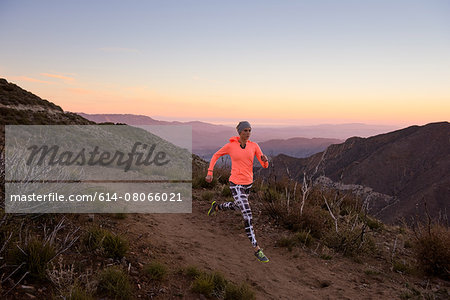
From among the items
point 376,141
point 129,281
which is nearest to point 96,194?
point 129,281

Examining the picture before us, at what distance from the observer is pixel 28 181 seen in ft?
14.6

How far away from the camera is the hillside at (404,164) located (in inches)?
2333

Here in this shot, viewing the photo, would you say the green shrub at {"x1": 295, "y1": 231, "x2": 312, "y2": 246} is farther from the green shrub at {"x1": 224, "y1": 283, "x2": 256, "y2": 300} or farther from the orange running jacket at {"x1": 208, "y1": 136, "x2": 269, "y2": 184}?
the green shrub at {"x1": 224, "y1": 283, "x2": 256, "y2": 300}

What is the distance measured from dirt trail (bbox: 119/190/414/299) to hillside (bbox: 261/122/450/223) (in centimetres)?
5230

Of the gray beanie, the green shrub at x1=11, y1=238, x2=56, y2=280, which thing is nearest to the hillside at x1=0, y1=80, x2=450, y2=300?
the green shrub at x1=11, y1=238, x2=56, y2=280

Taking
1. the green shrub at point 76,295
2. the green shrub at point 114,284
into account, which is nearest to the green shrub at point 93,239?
the green shrub at point 114,284

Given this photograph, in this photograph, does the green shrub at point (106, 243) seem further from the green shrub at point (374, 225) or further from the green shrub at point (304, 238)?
the green shrub at point (374, 225)

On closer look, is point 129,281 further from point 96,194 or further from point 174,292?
point 96,194

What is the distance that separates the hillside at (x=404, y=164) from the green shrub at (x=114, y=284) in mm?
55714

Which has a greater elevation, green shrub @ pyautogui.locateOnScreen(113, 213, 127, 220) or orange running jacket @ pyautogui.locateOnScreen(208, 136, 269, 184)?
orange running jacket @ pyautogui.locateOnScreen(208, 136, 269, 184)

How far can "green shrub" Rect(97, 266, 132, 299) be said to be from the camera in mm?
3414

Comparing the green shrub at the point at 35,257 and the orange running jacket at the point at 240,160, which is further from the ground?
the orange running jacket at the point at 240,160

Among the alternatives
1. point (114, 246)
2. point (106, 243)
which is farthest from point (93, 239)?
point (114, 246)

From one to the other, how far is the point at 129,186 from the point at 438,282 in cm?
911
